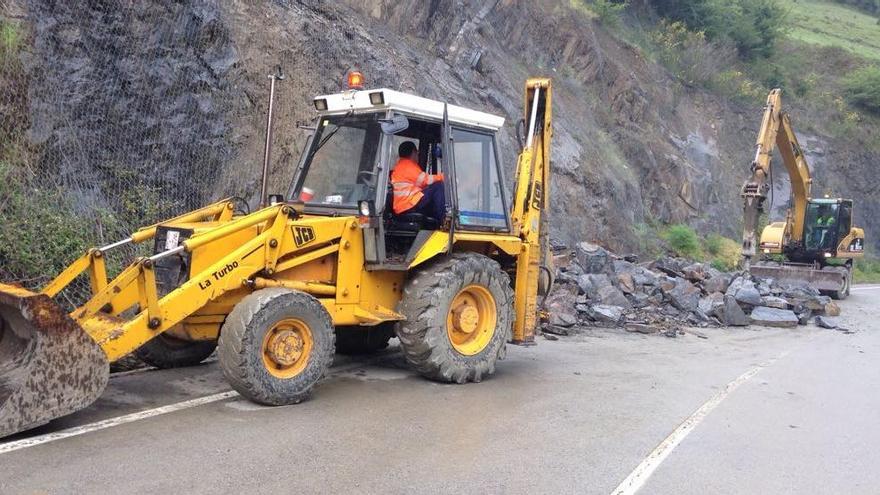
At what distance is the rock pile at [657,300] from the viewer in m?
12.5

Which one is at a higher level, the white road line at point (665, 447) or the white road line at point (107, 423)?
the white road line at point (665, 447)

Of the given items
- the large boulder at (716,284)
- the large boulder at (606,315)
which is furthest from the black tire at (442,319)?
the large boulder at (716,284)

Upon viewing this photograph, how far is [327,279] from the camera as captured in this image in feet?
22.0

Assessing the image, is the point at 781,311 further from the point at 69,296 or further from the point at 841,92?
the point at 841,92

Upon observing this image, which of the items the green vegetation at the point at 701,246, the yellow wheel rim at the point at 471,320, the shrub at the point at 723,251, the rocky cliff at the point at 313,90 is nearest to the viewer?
the yellow wheel rim at the point at 471,320

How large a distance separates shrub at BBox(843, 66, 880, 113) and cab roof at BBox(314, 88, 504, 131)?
38632 mm

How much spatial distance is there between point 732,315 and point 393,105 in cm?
907

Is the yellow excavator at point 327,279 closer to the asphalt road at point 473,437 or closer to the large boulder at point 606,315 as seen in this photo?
the asphalt road at point 473,437

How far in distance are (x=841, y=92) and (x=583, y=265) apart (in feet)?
104

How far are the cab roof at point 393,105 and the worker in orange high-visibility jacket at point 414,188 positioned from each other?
0.36 meters

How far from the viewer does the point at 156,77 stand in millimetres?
10656

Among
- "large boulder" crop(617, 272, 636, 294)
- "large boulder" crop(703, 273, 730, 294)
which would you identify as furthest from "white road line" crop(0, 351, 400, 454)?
"large boulder" crop(703, 273, 730, 294)

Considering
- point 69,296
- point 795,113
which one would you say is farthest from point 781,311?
point 795,113

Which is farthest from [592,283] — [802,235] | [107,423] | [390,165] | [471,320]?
[802,235]
